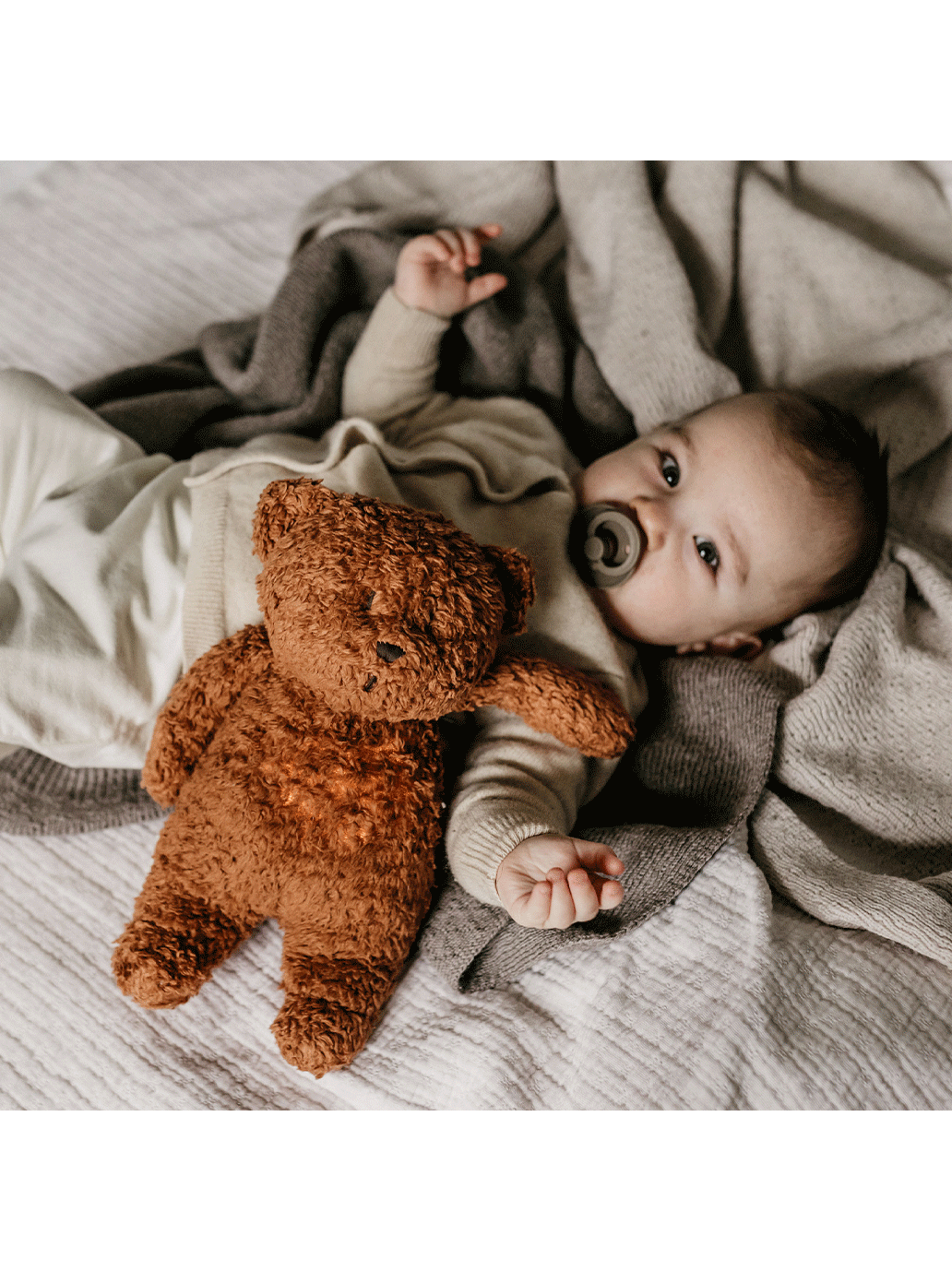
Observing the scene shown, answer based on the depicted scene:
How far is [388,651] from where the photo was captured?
632 mm

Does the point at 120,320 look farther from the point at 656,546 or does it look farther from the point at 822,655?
the point at 822,655

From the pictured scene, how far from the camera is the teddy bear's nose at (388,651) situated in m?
0.63

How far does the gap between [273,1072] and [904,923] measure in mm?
A: 621

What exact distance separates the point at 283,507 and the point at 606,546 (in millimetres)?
400

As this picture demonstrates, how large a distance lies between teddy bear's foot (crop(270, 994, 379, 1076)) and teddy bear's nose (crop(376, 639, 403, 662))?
326 mm

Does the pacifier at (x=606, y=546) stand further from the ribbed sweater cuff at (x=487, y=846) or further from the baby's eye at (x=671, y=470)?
the ribbed sweater cuff at (x=487, y=846)

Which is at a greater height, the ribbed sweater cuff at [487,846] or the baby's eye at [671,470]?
the baby's eye at [671,470]

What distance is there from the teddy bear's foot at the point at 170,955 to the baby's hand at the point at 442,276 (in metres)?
0.75

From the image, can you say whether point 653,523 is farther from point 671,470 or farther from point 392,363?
point 392,363

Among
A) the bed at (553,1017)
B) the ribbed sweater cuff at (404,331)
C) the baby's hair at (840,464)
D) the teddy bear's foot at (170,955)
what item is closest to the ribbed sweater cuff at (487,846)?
the bed at (553,1017)

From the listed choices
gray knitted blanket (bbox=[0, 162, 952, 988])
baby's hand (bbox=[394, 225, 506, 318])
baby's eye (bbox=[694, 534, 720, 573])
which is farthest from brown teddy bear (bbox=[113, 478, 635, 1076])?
baby's hand (bbox=[394, 225, 506, 318])

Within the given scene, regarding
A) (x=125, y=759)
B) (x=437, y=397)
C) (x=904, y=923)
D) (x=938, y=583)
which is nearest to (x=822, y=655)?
(x=938, y=583)

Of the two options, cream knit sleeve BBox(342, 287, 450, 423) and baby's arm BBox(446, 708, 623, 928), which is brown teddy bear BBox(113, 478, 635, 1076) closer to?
baby's arm BBox(446, 708, 623, 928)

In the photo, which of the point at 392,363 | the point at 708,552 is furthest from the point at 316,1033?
the point at 392,363
